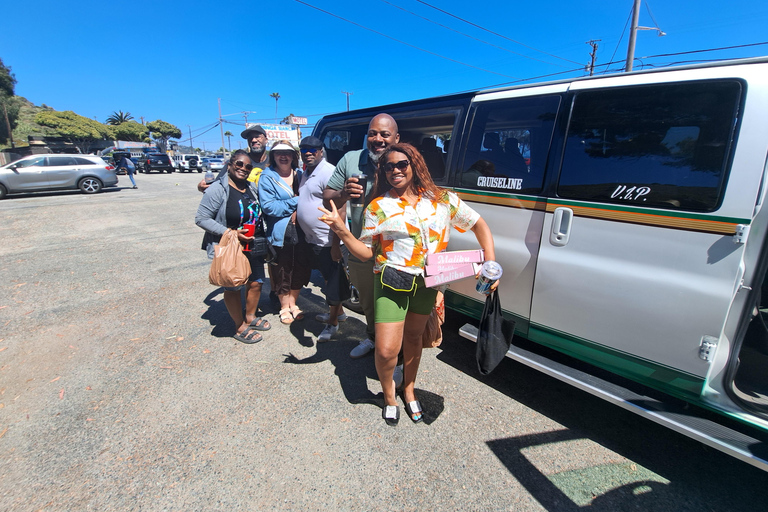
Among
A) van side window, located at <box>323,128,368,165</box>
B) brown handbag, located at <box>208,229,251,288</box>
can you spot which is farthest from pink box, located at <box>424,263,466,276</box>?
van side window, located at <box>323,128,368,165</box>

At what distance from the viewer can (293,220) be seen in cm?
350

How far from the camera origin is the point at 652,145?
6.79ft

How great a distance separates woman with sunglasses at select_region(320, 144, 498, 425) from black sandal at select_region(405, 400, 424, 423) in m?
0.45

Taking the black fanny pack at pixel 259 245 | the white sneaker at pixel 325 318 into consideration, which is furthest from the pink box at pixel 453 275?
the white sneaker at pixel 325 318

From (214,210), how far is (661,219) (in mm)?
3255

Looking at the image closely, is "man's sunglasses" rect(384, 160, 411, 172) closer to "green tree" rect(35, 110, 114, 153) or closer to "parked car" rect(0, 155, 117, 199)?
"parked car" rect(0, 155, 117, 199)

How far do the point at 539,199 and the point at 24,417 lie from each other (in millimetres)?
3913

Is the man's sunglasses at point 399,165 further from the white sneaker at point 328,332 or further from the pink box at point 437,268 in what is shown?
the white sneaker at point 328,332

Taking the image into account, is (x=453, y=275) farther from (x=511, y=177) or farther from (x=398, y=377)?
(x=398, y=377)

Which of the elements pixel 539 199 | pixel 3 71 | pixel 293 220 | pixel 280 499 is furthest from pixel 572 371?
pixel 3 71

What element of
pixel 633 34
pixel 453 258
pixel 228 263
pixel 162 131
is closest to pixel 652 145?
pixel 453 258

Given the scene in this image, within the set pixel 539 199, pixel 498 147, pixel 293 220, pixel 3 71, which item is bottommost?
pixel 293 220

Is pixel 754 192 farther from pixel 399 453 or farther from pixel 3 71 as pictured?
pixel 3 71

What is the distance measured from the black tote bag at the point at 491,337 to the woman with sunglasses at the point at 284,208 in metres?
2.05
